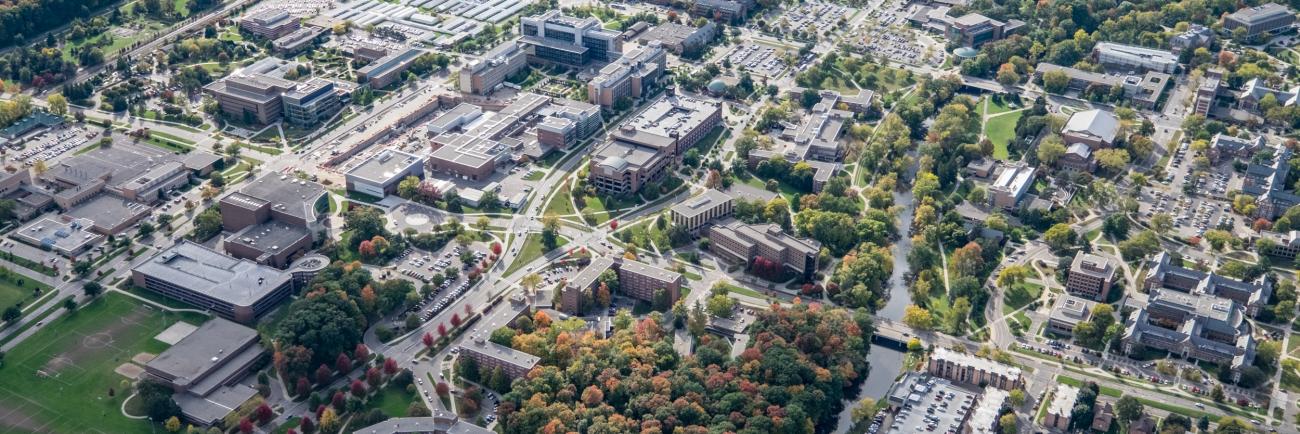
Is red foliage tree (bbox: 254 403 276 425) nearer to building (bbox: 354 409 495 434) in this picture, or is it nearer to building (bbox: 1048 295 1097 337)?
building (bbox: 354 409 495 434)

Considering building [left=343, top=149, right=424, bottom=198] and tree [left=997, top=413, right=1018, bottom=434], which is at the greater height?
tree [left=997, top=413, right=1018, bottom=434]

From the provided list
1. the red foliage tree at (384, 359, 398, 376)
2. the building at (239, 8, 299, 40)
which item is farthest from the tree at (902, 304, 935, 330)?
the building at (239, 8, 299, 40)

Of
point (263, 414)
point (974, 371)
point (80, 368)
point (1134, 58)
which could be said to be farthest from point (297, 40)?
point (1134, 58)

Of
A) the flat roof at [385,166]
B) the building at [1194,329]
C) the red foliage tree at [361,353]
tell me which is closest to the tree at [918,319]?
the building at [1194,329]

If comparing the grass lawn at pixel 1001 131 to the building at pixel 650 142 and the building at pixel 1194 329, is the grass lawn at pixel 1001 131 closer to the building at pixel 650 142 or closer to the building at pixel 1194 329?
the building at pixel 650 142

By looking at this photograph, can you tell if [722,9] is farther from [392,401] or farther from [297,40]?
[392,401]

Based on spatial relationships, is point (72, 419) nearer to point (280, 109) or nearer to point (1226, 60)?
point (280, 109)
